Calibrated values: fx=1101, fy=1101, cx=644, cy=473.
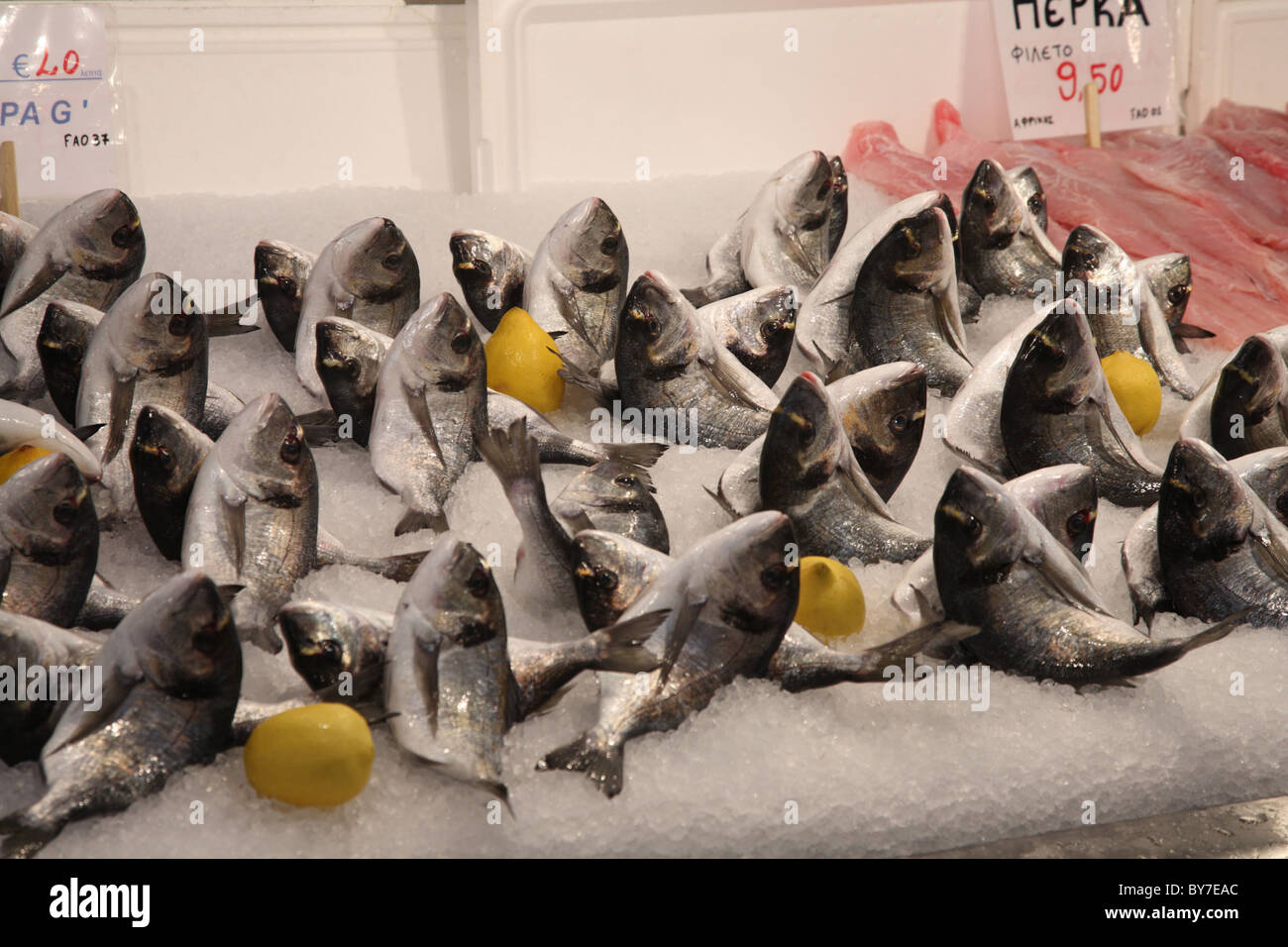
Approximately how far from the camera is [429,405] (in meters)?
1.96

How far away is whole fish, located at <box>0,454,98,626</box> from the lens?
1.48m

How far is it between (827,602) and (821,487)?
21 centimetres

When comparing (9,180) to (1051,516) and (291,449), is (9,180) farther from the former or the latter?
(1051,516)

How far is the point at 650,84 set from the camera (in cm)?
312

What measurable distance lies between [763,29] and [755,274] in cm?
108

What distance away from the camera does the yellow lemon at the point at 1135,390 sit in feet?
7.36

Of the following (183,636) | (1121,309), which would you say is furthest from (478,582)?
(1121,309)

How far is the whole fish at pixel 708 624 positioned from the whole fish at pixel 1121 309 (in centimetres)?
128

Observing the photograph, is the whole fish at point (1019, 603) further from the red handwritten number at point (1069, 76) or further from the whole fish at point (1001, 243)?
the red handwritten number at point (1069, 76)

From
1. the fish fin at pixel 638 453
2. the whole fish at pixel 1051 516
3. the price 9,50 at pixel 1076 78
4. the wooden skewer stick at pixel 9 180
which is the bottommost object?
the whole fish at pixel 1051 516

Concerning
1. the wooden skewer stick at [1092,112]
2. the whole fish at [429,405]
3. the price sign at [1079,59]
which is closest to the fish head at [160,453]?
the whole fish at [429,405]
